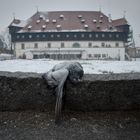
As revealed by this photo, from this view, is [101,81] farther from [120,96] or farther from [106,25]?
[106,25]

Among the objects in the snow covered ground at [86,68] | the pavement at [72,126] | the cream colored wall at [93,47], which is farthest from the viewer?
the cream colored wall at [93,47]

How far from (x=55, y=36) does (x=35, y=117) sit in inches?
2042

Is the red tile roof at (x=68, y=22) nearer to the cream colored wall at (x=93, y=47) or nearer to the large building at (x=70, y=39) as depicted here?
the large building at (x=70, y=39)

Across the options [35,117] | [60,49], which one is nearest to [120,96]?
[35,117]

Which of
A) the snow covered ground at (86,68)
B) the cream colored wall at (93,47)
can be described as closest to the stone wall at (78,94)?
the snow covered ground at (86,68)

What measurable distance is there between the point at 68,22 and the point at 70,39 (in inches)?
192

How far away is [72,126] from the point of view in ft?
14.2

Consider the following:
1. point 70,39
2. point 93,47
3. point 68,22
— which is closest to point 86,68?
point 70,39

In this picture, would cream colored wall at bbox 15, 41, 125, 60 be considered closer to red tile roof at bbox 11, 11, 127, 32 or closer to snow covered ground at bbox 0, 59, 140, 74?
red tile roof at bbox 11, 11, 127, 32

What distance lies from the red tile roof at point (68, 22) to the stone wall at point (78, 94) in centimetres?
5130

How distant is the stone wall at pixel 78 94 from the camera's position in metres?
4.68

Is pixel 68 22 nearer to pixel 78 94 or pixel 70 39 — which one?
pixel 70 39

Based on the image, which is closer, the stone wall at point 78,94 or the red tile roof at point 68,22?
the stone wall at point 78,94

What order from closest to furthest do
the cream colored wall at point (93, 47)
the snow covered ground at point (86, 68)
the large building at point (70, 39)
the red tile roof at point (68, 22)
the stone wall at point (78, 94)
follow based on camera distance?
1. the stone wall at point (78, 94)
2. the snow covered ground at point (86, 68)
3. the large building at point (70, 39)
4. the cream colored wall at point (93, 47)
5. the red tile roof at point (68, 22)
